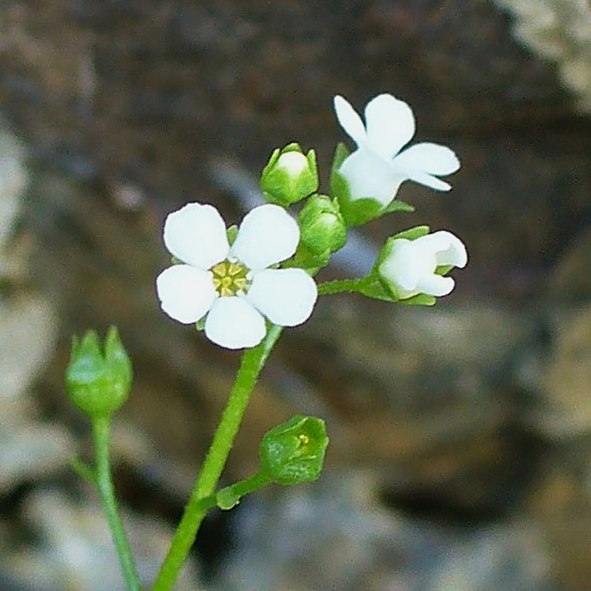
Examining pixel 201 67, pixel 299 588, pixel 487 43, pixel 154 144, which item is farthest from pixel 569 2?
pixel 299 588

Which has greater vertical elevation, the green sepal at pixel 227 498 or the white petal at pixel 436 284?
the white petal at pixel 436 284

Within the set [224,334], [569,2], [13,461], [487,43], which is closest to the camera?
[224,334]

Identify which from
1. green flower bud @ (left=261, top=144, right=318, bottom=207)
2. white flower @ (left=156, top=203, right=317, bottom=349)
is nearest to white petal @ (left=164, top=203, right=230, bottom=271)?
white flower @ (left=156, top=203, right=317, bottom=349)

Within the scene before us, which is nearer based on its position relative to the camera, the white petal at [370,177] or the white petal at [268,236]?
the white petal at [268,236]

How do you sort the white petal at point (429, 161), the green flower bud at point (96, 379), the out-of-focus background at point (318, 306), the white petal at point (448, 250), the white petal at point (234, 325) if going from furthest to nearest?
1. the out-of-focus background at point (318, 306)
2. the green flower bud at point (96, 379)
3. the white petal at point (429, 161)
4. the white petal at point (448, 250)
5. the white petal at point (234, 325)

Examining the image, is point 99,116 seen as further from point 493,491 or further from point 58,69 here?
point 493,491

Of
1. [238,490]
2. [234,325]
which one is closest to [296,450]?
[238,490]

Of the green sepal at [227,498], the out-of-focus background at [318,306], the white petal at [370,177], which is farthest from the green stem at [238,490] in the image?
the out-of-focus background at [318,306]

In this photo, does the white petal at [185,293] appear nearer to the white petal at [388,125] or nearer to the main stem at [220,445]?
the main stem at [220,445]
